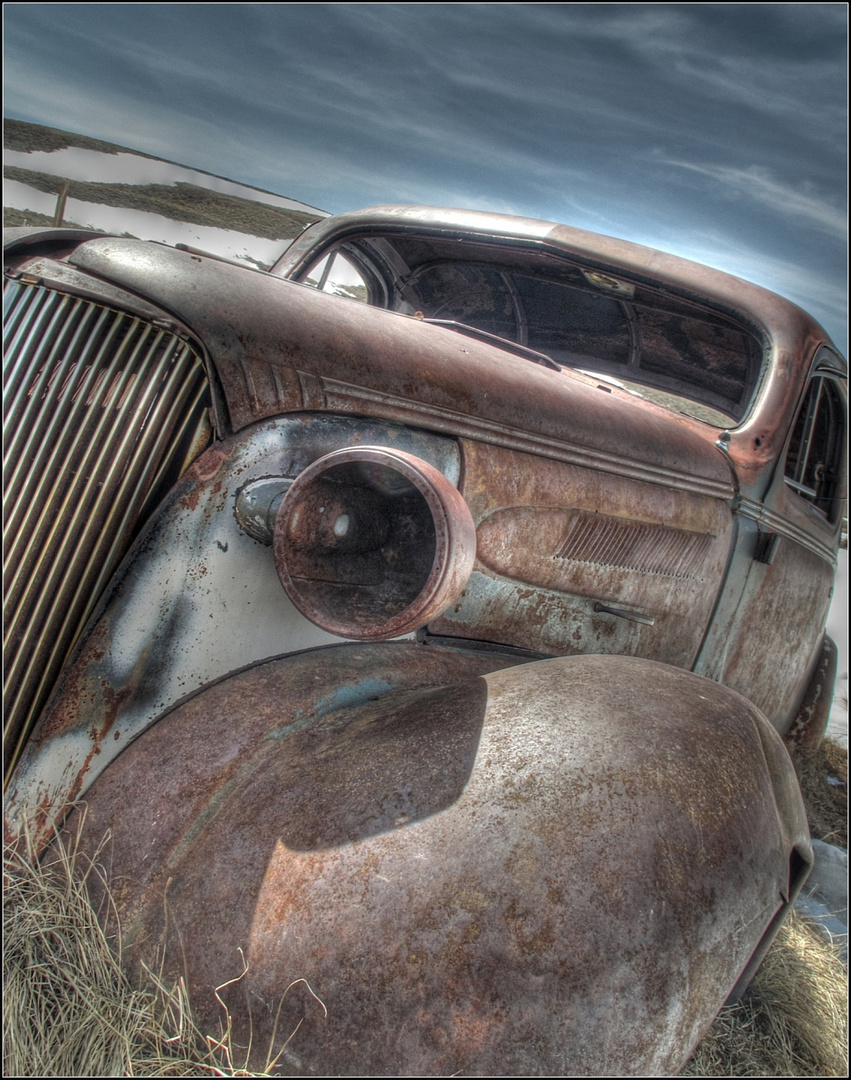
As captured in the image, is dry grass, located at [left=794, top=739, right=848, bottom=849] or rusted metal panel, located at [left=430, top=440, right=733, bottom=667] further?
dry grass, located at [left=794, top=739, right=848, bottom=849]

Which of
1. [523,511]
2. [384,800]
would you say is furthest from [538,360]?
[384,800]

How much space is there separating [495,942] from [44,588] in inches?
36.6

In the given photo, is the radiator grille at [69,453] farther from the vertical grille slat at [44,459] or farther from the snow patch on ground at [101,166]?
the snow patch on ground at [101,166]

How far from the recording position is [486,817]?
124cm

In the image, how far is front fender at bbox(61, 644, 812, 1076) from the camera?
1.11 m

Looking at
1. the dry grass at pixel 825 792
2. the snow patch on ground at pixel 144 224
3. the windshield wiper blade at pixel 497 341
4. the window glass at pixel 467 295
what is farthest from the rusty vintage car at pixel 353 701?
the dry grass at pixel 825 792

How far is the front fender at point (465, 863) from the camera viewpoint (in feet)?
3.65

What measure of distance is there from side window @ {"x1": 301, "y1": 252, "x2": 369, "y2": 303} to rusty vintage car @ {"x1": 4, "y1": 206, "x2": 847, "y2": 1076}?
1.14 meters

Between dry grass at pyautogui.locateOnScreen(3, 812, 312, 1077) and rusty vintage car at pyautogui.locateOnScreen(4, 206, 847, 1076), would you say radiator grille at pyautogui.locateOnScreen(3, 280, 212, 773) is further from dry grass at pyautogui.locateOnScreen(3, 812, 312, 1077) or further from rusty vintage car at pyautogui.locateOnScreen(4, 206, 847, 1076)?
dry grass at pyautogui.locateOnScreen(3, 812, 312, 1077)

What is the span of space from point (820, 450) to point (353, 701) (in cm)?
240

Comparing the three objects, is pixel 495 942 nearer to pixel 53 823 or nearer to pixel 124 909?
pixel 124 909

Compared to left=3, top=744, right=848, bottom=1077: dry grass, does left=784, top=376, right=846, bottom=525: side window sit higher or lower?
higher

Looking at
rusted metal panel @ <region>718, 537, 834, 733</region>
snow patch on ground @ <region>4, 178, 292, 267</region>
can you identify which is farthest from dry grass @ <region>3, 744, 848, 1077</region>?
snow patch on ground @ <region>4, 178, 292, 267</region>

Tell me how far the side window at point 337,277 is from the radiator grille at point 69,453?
1.71 m
